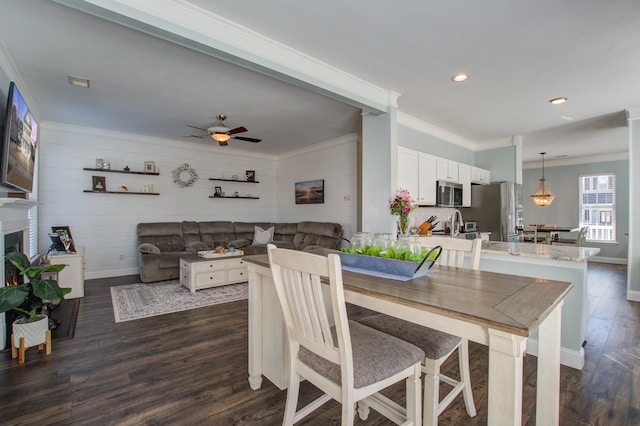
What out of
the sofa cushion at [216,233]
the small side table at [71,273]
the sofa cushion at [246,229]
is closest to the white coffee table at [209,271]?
the small side table at [71,273]

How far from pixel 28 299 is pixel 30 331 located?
0.91 ft

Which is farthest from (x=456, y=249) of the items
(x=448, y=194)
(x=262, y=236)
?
(x=262, y=236)

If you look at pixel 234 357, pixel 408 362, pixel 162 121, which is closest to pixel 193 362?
pixel 234 357

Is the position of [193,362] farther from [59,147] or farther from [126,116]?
[59,147]

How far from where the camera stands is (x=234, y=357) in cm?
253

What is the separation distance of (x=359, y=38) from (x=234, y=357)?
283 centimetres

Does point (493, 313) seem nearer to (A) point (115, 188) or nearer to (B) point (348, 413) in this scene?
(B) point (348, 413)

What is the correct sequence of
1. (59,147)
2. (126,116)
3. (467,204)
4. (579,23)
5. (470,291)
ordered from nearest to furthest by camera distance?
1. (470,291)
2. (579,23)
3. (126,116)
4. (59,147)
5. (467,204)

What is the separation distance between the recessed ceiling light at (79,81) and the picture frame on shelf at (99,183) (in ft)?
7.79

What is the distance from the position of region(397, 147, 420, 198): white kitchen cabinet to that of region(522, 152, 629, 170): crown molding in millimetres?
6179

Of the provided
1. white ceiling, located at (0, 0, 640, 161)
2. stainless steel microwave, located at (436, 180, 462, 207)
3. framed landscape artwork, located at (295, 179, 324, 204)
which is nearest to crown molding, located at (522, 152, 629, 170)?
white ceiling, located at (0, 0, 640, 161)

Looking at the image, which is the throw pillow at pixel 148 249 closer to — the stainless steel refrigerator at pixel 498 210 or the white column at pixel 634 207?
the stainless steel refrigerator at pixel 498 210

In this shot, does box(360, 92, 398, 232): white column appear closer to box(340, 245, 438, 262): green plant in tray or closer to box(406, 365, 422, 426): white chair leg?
box(340, 245, 438, 262): green plant in tray

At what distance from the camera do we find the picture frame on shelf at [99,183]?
17.5 feet
